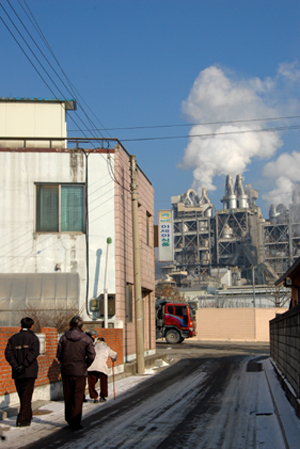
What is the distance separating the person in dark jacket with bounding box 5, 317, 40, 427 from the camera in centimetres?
774

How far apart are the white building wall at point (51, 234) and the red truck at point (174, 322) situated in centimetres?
1988

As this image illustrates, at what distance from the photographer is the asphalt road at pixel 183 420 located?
6.72 metres

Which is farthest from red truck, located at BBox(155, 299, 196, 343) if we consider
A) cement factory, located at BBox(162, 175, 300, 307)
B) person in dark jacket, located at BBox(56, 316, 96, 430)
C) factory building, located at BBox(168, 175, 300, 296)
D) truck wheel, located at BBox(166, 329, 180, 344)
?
factory building, located at BBox(168, 175, 300, 296)

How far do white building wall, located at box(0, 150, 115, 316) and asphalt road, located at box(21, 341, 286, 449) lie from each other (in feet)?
18.6

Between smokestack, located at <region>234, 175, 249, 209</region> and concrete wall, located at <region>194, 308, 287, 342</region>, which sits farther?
smokestack, located at <region>234, 175, 249, 209</region>

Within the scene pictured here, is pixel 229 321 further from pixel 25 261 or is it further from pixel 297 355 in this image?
pixel 297 355

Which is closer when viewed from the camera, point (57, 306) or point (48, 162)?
point (57, 306)

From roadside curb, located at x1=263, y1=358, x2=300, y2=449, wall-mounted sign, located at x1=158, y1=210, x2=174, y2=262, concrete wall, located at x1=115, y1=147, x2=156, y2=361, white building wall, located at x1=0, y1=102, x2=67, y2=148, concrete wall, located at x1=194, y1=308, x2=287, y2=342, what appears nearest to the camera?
roadside curb, located at x1=263, y1=358, x2=300, y2=449

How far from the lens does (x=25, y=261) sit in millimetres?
17719

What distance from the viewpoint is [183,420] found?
27.2 feet

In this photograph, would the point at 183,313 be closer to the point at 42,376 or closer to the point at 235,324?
the point at 235,324

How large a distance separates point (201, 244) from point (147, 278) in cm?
9431

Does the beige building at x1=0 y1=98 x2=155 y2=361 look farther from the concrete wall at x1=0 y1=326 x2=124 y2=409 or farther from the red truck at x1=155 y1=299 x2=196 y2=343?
the red truck at x1=155 y1=299 x2=196 y2=343

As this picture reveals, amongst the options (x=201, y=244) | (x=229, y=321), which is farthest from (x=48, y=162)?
(x=201, y=244)
